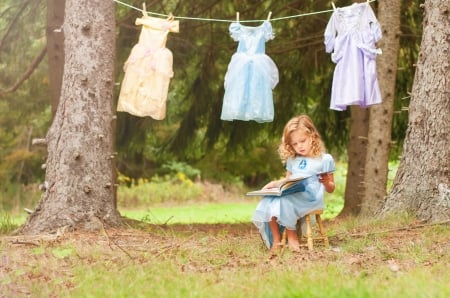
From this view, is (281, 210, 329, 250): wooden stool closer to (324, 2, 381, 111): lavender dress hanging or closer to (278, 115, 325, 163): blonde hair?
(278, 115, 325, 163): blonde hair

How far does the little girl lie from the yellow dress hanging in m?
2.63

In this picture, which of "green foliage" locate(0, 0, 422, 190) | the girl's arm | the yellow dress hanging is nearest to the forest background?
"green foliage" locate(0, 0, 422, 190)

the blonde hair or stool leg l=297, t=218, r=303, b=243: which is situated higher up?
the blonde hair

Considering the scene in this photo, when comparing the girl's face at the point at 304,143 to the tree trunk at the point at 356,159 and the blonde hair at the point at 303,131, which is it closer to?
the blonde hair at the point at 303,131

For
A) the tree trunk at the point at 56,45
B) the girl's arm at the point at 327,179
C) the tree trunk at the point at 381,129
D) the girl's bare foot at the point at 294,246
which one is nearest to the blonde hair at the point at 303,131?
the girl's arm at the point at 327,179

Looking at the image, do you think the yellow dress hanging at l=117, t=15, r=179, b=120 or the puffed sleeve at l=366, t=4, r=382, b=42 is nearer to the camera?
the puffed sleeve at l=366, t=4, r=382, b=42

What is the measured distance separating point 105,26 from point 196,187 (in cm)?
1571

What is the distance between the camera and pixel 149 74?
27.6 feet

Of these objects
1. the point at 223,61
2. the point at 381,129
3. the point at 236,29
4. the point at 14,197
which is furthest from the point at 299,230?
the point at 14,197

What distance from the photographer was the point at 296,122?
6.05 metres

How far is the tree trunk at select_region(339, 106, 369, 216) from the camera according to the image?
35.1 feet

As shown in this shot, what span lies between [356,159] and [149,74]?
356 cm

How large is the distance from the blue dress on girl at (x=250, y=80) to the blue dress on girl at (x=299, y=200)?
95.6 inches

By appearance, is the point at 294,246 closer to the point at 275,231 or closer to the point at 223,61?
the point at 275,231
